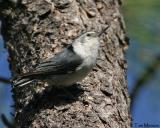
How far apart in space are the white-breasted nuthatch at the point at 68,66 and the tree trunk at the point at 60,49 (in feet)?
0.16

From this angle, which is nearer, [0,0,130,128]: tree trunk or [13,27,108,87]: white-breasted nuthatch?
[0,0,130,128]: tree trunk

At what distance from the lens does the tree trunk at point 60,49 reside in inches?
134

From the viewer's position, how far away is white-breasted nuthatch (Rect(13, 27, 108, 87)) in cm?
379

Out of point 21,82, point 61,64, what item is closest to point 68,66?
point 61,64

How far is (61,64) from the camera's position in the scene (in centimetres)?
398

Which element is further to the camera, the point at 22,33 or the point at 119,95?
the point at 22,33

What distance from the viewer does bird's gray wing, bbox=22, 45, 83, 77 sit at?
381 centimetres

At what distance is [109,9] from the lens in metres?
4.38

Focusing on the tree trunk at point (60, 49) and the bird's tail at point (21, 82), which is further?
the bird's tail at point (21, 82)

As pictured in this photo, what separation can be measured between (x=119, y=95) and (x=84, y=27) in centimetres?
71

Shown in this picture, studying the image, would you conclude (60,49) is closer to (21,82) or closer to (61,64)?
(61,64)

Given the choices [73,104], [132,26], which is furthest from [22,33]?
[132,26]

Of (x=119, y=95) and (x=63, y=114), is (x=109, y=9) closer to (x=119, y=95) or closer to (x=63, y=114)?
(x=119, y=95)

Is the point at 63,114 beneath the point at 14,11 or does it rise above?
beneath
